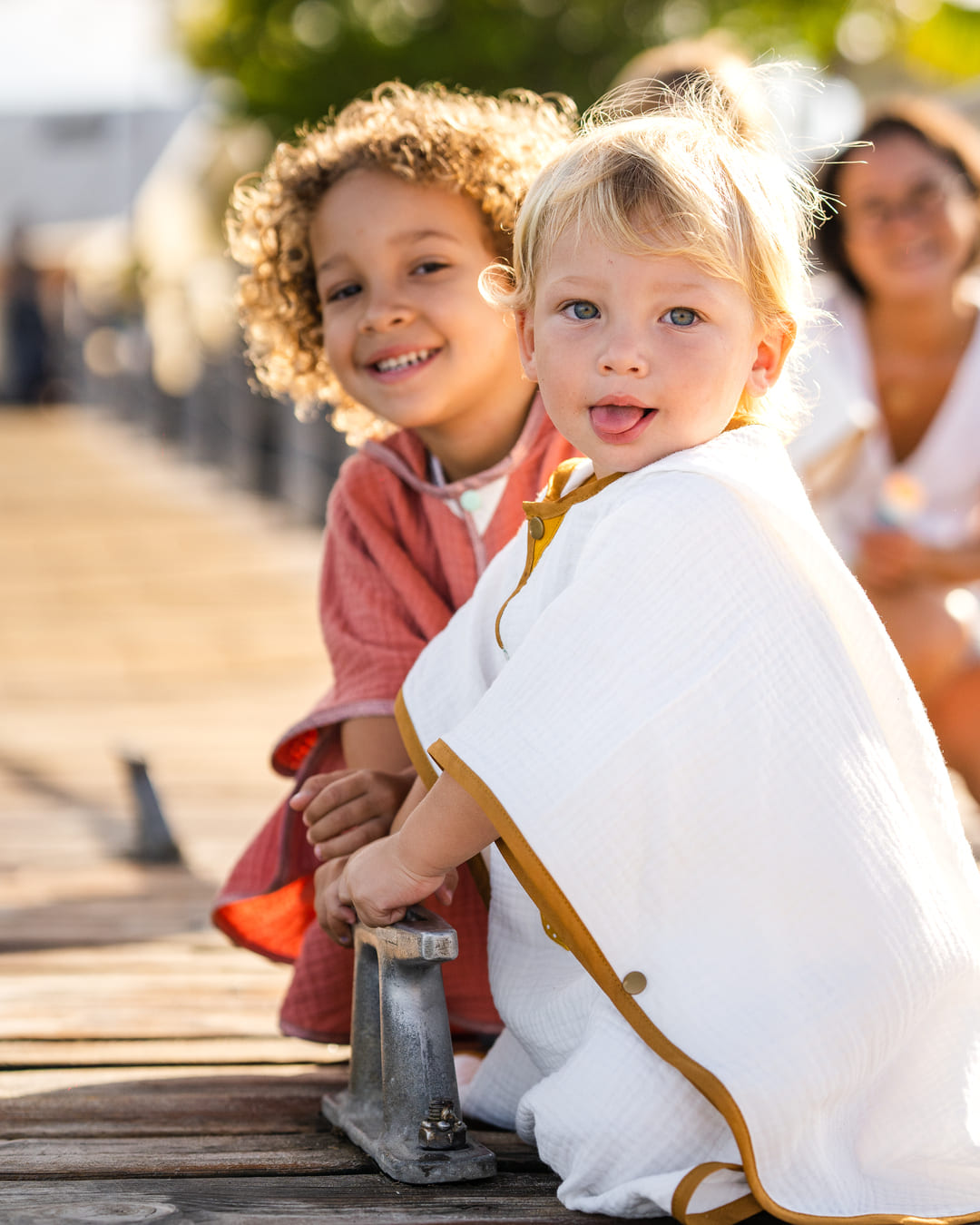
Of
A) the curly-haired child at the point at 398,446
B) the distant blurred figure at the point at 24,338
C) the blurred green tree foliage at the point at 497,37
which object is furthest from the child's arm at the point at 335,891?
the distant blurred figure at the point at 24,338

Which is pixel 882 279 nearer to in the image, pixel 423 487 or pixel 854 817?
pixel 423 487

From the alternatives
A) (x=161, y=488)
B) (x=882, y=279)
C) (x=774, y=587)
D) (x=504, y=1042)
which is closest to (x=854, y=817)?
(x=774, y=587)

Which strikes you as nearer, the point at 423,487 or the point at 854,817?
the point at 854,817

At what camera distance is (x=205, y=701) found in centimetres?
490

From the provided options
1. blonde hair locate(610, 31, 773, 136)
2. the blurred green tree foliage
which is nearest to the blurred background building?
the blurred green tree foliage

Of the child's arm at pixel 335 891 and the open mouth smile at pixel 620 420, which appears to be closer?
the open mouth smile at pixel 620 420

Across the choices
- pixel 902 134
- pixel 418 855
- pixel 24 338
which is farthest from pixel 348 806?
pixel 24 338

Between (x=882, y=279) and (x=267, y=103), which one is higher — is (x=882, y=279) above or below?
below

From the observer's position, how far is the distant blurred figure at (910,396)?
9.21 ft

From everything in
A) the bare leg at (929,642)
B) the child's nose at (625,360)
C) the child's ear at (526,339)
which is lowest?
the bare leg at (929,642)

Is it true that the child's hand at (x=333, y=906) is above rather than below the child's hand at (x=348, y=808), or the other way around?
below

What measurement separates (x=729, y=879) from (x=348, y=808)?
45 cm

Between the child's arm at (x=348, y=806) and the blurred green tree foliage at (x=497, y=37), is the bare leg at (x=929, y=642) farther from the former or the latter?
the blurred green tree foliage at (x=497, y=37)

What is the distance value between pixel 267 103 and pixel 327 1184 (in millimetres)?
17327
